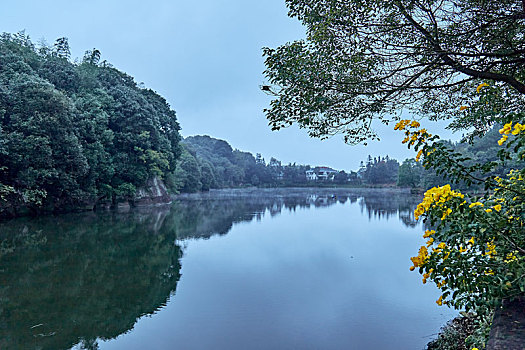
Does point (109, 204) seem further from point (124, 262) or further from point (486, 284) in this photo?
point (486, 284)

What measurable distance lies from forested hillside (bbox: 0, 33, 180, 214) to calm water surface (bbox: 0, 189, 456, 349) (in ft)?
10.8

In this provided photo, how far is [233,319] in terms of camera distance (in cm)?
524

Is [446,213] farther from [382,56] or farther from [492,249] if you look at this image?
[382,56]

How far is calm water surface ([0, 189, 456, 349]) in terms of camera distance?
459 centimetres

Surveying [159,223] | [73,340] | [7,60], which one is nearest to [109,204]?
[159,223]

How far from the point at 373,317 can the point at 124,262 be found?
19.4 feet

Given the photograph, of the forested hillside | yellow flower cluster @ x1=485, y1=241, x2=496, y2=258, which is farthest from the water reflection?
yellow flower cluster @ x1=485, y1=241, x2=496, y2=258

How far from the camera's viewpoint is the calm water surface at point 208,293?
459cm

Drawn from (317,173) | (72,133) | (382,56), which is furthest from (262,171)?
(382,56)

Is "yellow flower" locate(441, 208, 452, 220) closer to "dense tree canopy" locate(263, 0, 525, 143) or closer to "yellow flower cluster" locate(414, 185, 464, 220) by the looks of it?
"yellow flower cluster" locate(414, 185, 464, 220)

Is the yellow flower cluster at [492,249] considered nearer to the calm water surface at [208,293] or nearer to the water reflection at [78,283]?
the calm water surface at [208,293]

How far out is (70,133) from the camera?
1614cm

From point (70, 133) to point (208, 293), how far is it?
1322 centimetres

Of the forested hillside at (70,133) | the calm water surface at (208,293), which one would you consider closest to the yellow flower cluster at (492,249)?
the calm water surface at (208,293)
